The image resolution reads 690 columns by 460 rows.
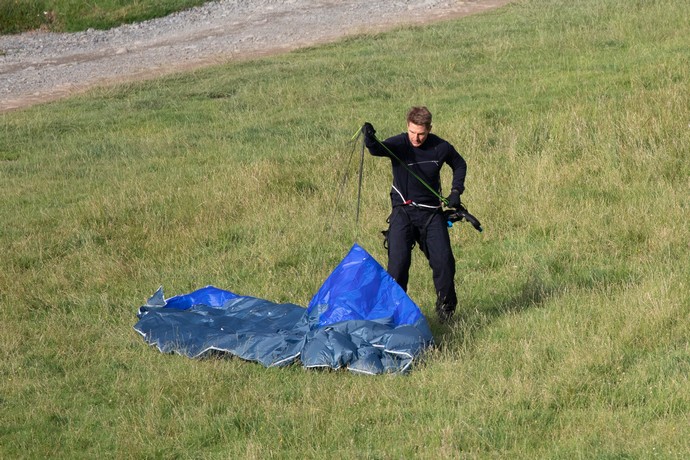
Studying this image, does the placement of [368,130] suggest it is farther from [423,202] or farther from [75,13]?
[75,13]

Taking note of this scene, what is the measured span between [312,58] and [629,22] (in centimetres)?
632

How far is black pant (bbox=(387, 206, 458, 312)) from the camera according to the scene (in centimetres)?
851

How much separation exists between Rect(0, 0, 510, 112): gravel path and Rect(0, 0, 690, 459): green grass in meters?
2.20

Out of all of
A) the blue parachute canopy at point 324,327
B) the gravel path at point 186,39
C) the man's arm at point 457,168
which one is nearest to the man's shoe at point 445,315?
the blue parachute canopy at point 324,327

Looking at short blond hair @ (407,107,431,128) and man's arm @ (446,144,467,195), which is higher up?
short blond hair @ (407,107,431,128)

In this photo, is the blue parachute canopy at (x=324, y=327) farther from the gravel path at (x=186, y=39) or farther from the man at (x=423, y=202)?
the gravel path at (x=186, y=39)

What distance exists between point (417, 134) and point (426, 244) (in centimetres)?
94


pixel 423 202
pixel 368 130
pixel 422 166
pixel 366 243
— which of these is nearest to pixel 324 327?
pixel 423 202

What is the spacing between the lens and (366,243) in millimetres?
11305

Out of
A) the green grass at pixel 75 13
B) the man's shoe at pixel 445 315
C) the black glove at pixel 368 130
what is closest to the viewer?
the black glove at pixel 368 130

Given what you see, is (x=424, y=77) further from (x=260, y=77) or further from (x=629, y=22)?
(x=629, y=22)

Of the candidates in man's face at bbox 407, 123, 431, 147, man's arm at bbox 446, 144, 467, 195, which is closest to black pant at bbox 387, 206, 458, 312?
man's arm at bbox 446, 144, 467, 195

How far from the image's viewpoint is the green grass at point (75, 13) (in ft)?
91.7

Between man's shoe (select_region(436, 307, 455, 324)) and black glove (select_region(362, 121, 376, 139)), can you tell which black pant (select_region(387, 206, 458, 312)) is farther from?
black glove (select_region(362, 121, 376, 139))
